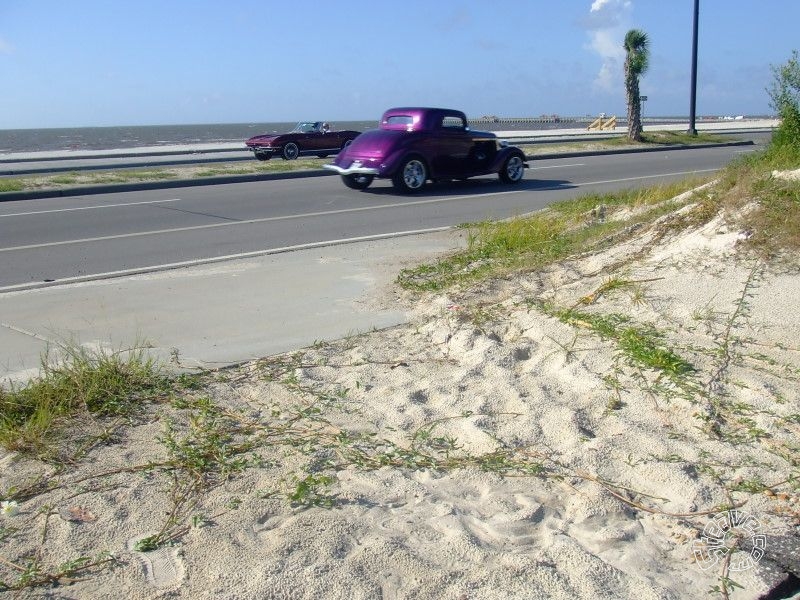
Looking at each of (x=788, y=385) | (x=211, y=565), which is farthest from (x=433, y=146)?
(x=211, y=565)

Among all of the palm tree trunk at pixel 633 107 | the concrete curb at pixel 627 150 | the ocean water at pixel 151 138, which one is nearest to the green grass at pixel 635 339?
the concrete curb at pixel 627 150

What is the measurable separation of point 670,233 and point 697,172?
541 inches

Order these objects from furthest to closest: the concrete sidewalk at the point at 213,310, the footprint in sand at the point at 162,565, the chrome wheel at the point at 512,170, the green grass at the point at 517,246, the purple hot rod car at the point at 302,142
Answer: the purple hot rod car at the point at 302,142 < the chrome wheel at the point at 512,170 < the green grass at the point at 517,246 < the concrete sidewalk at the point at 213,310 < the footprint in sand at the point at 162,565

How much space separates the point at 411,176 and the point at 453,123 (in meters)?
1.46

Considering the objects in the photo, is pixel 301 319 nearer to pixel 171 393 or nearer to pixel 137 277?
pixel 171 393

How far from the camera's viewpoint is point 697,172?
65.8 ft

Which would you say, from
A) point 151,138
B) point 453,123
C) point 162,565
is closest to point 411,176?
point 453,123

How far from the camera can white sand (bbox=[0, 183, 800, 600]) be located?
324cm

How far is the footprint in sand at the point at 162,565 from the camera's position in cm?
319

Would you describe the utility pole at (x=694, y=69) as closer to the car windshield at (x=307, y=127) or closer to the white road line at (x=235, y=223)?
the car windshield at (x=307, y=127)

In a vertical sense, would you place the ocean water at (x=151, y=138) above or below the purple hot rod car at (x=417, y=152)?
below

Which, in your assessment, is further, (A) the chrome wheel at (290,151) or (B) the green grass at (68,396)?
(A) the chrome wheel at (290,151)

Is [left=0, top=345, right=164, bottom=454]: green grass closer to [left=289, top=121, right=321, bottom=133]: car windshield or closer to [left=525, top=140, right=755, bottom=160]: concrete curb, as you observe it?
[left=525, top=140, right=755, bottom=160]: concrete curb

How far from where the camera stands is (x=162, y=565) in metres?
3.30
